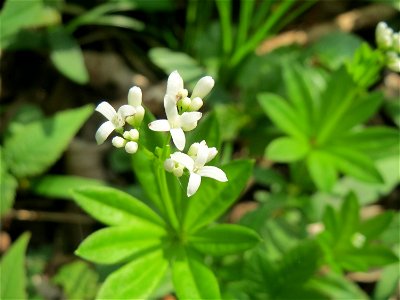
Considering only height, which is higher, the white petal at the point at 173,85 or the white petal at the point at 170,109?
the white petal at the point at 173,85

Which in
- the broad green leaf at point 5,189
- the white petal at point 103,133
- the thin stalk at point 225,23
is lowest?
the white petal at point 103,133

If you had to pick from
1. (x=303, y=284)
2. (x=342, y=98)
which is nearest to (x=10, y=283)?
(x=303, y=284)

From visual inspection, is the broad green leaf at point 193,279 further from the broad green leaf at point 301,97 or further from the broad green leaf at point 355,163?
the broad green leaf at point 301,97

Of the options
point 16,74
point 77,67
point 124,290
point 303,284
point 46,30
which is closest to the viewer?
point 124,290

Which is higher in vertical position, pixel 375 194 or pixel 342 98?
pixel 342 98

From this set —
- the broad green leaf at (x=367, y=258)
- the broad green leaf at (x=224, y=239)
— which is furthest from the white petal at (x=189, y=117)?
the broad green leaf at (x=367, y=258)

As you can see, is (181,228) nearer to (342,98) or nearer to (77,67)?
(342,98)
